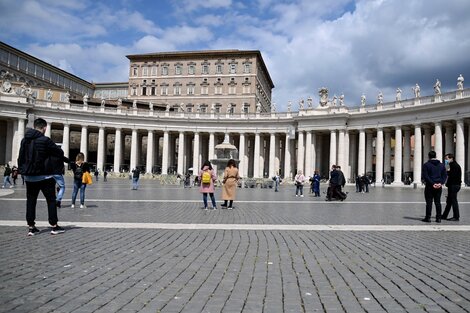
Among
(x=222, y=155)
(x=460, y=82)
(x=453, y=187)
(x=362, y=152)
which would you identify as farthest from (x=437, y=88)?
(x=453, y=187)

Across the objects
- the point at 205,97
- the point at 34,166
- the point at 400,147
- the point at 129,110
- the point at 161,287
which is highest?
the point at 205,97

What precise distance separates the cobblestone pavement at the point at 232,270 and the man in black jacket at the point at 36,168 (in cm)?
50

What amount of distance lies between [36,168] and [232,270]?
5310 millimetres

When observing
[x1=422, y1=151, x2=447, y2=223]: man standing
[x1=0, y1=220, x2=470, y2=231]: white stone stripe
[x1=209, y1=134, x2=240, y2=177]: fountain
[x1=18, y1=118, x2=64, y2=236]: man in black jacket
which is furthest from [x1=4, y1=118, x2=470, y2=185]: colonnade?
[x1=18, y1=118, x2=64, y2=236]: man in black jacket

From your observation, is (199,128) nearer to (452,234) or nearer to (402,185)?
(402,185)

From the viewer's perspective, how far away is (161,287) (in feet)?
17.5

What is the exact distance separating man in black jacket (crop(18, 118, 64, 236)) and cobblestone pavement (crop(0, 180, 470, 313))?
1.63 ft

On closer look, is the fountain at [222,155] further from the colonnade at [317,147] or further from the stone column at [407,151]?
the stone column at [407,151]

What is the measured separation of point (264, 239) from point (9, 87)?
67.8 m

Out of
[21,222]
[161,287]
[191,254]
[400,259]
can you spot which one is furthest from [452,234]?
[21,222]

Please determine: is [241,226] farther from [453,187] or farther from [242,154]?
[242,154]

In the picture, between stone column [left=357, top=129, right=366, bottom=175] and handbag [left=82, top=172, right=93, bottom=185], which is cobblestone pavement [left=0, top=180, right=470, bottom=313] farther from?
stone column [left=357, top=129, right=366, bottom=175]

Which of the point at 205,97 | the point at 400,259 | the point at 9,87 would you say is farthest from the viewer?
the point at 205,97

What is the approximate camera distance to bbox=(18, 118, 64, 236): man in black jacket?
9.02 metres
